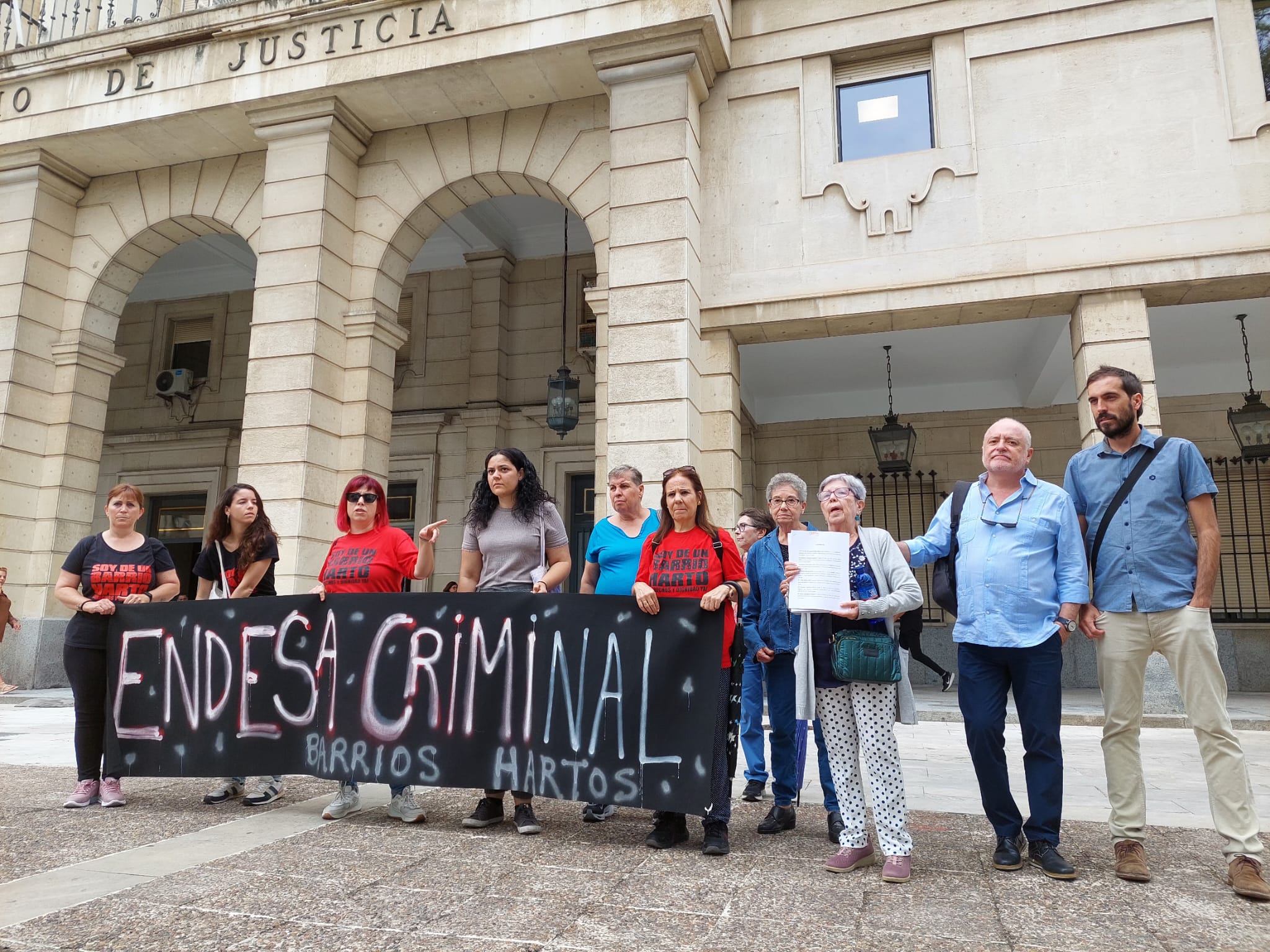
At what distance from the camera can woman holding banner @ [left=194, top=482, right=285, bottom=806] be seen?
5.16 meters

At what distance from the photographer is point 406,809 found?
4.51 metres

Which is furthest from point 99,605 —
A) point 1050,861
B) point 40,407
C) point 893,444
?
point 893,444

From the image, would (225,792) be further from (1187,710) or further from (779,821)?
(1187,710)

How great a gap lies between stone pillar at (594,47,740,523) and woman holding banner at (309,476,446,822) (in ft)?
14.0

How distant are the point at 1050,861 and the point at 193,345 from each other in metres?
18.0

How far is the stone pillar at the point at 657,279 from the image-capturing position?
9.21 meters

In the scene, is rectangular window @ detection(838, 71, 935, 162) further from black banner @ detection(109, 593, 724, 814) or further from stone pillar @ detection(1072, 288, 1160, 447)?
black banner @ detection(109, 593, 724, 814)

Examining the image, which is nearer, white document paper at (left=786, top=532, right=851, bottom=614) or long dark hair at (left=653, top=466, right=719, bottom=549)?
white document paper at (left=786, top=532, right=851, bottom=614)

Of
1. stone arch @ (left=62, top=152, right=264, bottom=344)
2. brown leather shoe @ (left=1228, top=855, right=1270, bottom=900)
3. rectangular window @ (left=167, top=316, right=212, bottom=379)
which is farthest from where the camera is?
rectangular window @ (left=167, top=316, right=212, bottom=379)

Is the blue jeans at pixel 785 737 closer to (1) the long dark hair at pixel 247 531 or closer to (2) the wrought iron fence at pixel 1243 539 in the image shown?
(1) the long dark hair at pixel 247 531

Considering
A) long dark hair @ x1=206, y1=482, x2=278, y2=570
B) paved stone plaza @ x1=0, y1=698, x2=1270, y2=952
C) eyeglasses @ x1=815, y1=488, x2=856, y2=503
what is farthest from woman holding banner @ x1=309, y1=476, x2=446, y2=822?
eyeglasses @ x1=815, y1=488, x2=856, y2=503

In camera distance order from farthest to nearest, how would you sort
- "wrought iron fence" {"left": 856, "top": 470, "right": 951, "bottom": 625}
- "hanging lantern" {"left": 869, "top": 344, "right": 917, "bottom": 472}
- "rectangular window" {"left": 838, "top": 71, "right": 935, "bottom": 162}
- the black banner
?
"wrought iron fence" {"left": 856, "top": 470, "right": 951, "bottom": 625}
"hanging lantern" {"left": 869, "top": 344, "right": 917, "bottom": 472}
"rectangular window" {"left": 838, "top": 71, "right": 935, "bottom": 162}
the black banner

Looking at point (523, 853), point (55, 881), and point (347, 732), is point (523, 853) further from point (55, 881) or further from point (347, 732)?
point (55, 881)

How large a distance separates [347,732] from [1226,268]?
29.9 ft
